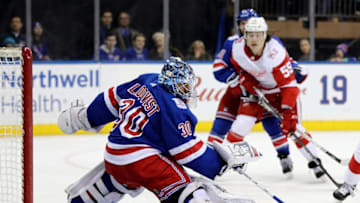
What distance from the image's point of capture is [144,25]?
7.60m

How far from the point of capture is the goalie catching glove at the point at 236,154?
9.02ft

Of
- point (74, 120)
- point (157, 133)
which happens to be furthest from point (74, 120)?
point (157, 133)

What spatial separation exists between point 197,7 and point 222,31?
37 cm

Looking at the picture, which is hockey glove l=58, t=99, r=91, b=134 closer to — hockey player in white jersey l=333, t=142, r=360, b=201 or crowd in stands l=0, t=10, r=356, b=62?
hockey player in white jersey l=333, t=142, r=360, b=201

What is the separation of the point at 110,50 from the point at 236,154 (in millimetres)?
4816

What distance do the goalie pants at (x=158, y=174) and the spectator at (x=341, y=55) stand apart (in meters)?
5.38

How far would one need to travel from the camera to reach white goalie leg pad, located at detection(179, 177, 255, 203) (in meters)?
2.72

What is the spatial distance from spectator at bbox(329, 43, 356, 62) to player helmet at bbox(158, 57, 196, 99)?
5.27m

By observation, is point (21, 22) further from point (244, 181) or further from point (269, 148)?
point (244, 181)

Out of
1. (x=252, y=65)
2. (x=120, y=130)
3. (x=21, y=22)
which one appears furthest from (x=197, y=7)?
(x=120, y=130)

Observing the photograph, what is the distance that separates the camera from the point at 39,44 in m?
7.30

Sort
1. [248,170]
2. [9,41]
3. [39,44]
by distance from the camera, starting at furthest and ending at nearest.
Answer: [39,44], [9,41], [248,170]

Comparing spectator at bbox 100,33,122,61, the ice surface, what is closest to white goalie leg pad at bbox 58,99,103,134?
the ice surface

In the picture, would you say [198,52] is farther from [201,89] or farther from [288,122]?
[288,122]
